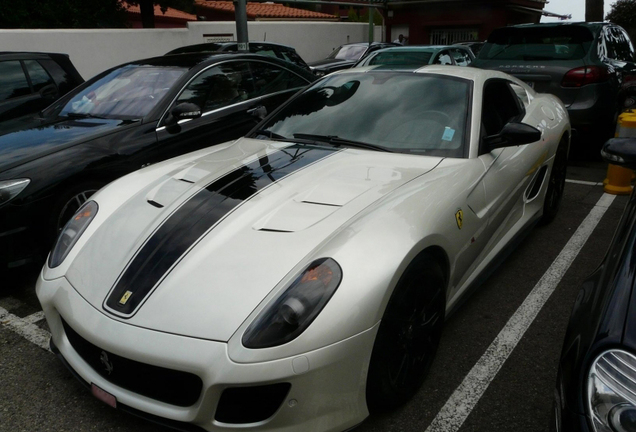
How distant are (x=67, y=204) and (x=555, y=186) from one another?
368 cm

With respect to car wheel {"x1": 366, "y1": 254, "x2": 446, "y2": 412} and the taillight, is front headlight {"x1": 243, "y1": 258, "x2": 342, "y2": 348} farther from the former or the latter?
the taillight

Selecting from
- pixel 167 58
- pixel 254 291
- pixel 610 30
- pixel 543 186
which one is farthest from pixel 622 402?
pixel 610 30

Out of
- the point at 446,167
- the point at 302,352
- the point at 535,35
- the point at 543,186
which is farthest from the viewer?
the point at 535,35

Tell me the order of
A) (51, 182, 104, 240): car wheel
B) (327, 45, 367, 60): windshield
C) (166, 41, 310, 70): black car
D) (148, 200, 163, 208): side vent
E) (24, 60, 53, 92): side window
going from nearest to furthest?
(148, 200, 163, 208): side vent → (51, 182, 104, 240): car wheel → (24, 60, 53, 92): side window → (166, 41, 310, 70): black car → (327, 45, 367, 60): windshield

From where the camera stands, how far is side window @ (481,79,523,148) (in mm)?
3451

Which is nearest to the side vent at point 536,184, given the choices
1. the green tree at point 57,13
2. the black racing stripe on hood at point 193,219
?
→ the black racing stripe on hood at point 193,219

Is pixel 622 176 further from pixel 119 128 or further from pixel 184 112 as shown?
pixel 119 128

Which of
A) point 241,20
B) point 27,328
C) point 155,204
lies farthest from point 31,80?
point 241,20

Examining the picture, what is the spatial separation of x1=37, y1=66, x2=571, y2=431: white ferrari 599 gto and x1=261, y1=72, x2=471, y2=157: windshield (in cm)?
1

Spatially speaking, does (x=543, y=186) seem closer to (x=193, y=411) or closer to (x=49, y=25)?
(x=193, y=411)

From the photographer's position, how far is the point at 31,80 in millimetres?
6152

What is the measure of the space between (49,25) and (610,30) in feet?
73.2

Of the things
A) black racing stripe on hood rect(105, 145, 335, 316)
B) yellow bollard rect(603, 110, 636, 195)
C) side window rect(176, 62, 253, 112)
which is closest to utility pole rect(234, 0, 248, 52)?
side window rect(176, 62, 253, 112)

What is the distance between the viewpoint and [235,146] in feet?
11.8
